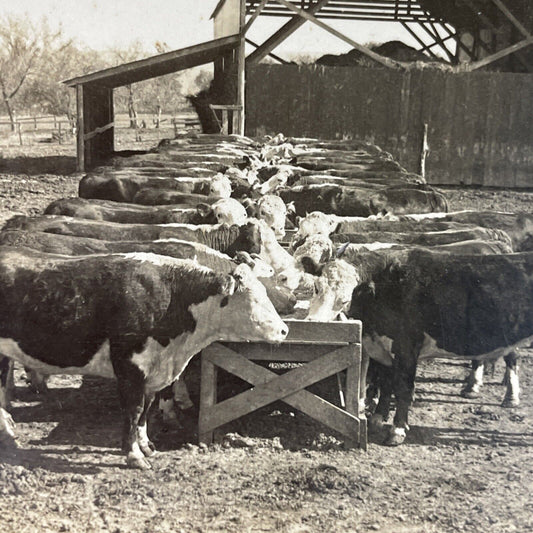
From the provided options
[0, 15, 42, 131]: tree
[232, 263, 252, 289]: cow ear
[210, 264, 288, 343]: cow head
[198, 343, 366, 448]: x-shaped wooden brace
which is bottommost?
[198, 343, 366, 448]: x-shaped wooden brace

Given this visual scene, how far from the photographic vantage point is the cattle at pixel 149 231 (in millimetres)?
7535

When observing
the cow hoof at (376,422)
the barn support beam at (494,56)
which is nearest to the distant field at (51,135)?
the barn support beam at (494,56)

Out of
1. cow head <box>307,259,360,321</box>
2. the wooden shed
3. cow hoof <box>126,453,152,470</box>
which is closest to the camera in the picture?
cow hoof <box>126,453,152,470</box>

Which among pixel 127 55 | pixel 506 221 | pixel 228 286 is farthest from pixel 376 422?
pixel 127 55

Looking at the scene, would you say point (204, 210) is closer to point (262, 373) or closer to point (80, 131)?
point (262, 373)

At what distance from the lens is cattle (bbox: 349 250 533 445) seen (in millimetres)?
6008

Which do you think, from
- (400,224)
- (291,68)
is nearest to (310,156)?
(291,68)

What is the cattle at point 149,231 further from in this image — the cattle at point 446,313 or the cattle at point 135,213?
the cattle at point 446,313

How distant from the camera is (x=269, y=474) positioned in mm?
5066

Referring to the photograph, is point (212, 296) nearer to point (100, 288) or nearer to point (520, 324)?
point (100, 288)

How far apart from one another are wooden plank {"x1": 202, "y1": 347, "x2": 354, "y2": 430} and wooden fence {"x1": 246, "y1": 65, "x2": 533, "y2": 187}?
51.5 feet

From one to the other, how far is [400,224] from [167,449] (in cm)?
421

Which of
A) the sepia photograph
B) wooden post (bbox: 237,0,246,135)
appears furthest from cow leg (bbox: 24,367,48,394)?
wooden post (bbox: 237,0,246,135)

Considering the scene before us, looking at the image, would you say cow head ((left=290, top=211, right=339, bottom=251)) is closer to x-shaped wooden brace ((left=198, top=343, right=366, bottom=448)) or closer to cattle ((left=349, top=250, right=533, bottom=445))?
cattle ((left=349, top=250, right=533, bottom=445))
